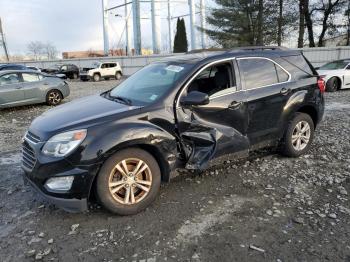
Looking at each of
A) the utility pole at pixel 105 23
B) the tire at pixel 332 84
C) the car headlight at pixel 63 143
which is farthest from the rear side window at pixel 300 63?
the utility pole at pixel 105 23

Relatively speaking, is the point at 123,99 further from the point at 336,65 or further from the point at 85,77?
the point at 85,77

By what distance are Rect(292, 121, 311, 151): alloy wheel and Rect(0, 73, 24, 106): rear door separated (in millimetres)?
9777

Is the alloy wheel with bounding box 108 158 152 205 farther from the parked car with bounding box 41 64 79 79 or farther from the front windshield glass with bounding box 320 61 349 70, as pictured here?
the parked car with bounding box 41 64 79 79

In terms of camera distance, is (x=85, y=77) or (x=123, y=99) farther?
(x=85, y=77)

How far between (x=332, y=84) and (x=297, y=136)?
10.3 meters

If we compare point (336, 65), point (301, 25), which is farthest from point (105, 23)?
point (336, 65)

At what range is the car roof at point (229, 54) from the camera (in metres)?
4.77

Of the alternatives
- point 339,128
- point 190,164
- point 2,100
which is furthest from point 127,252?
point 2,100

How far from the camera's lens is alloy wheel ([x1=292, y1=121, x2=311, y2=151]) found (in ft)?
18.5

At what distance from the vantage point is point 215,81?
15.8 feet

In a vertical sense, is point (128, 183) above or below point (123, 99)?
below

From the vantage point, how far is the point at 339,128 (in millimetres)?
7750

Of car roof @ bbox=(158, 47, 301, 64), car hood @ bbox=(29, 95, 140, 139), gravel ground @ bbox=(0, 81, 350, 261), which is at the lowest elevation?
gravel ground @ bbox=(0, 81, 350, 261)

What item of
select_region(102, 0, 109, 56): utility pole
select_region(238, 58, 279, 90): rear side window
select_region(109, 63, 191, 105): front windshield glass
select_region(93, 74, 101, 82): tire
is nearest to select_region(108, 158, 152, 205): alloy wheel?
select_region(109, 63, 191, 105): front windshield glass
